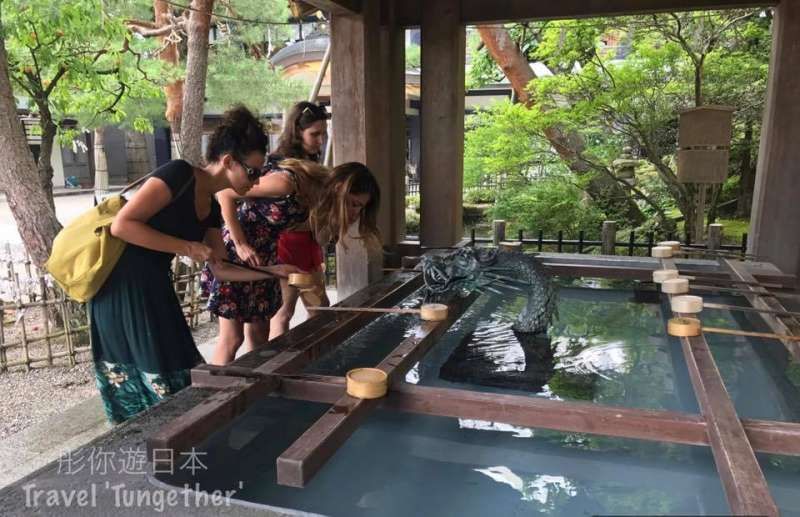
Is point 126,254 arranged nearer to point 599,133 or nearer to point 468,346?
point 468,346

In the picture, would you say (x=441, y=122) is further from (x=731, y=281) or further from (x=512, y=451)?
(x=512, y=451)

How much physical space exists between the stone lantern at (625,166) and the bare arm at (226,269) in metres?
8.28

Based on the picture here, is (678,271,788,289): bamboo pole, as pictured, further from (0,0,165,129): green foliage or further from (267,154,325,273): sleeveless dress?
(0,0,165,129): green foliage

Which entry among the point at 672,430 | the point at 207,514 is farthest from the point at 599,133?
the point at 207,514

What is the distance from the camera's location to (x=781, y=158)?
4.20 m

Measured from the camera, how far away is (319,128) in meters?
3.11

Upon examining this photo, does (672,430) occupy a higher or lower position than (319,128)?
lower

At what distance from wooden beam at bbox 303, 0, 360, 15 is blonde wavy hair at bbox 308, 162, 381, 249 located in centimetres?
155

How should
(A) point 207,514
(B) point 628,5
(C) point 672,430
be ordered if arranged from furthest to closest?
(B) point 628,5
(C) point 672,430
(A) point 207,514

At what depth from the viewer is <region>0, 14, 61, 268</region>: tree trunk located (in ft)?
16.6

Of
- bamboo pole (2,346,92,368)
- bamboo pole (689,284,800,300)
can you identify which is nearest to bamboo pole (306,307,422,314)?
bamboo pole (689,284,800,300)

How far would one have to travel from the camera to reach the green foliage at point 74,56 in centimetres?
564

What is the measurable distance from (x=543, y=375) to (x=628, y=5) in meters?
3.20

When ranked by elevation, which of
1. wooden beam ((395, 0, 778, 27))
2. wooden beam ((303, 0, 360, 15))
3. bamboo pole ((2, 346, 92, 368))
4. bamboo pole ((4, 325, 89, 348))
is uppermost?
wooden beam ((395, 0, 778, 27))
